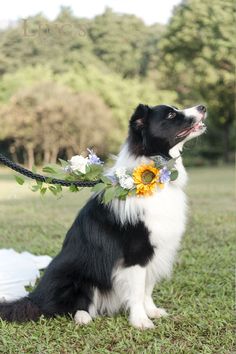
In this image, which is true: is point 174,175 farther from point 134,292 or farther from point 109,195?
point 134,292

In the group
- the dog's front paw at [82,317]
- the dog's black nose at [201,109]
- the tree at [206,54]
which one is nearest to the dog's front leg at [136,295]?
the dog's front paw at [82,317]

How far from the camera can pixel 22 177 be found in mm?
3266

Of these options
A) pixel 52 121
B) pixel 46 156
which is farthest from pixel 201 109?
pixel 46 156

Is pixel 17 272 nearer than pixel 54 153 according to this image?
Yes

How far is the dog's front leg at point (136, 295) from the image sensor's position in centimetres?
328

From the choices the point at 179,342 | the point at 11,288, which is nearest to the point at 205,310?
the point at 179,342

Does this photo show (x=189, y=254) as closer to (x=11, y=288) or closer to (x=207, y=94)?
(x=11, y=288)

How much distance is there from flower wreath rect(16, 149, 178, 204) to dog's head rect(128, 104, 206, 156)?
90 mm

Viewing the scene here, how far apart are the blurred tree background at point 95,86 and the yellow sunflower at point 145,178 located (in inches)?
800

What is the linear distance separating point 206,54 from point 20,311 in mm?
26113

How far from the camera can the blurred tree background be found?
Answer: 1099 inches

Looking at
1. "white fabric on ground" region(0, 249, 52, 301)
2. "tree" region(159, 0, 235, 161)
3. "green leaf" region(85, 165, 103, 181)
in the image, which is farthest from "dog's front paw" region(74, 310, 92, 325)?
"tree" region(159, 0, 235, 161)

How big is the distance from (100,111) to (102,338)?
2663cm

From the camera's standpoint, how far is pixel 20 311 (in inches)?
133
